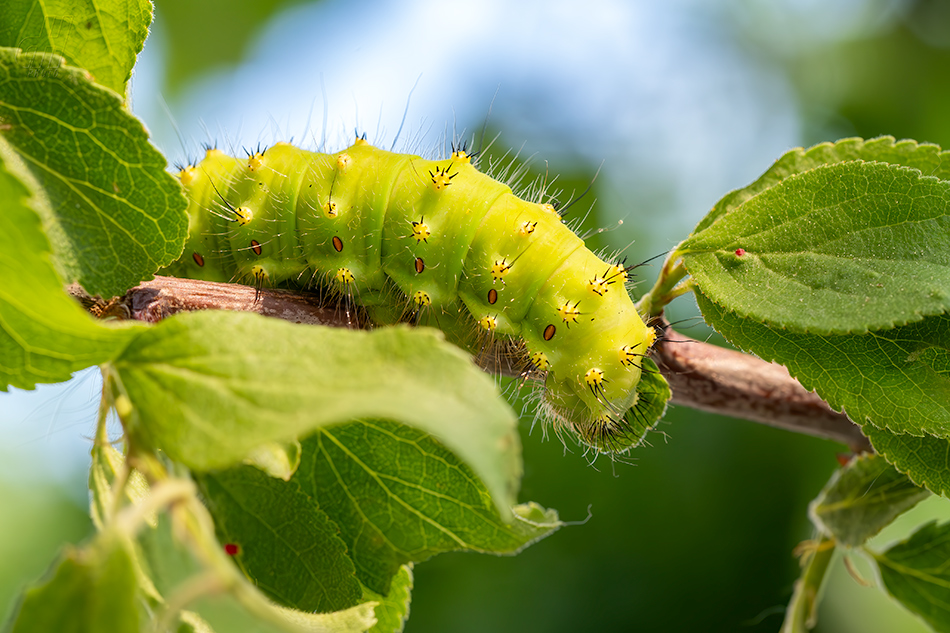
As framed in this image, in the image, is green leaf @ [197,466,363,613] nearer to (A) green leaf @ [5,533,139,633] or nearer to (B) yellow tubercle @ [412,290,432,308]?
(A) green leaf @ [5,533,139,633]

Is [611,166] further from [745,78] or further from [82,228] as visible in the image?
[82,228]

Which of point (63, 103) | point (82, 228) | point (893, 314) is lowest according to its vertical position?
point (82, 228)

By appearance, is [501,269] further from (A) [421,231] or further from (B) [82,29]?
(B) [82,29]

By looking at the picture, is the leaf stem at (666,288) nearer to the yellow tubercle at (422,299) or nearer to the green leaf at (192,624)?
the yellow tubercle at (422,299)

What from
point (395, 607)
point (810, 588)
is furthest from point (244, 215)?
point (810, 588)

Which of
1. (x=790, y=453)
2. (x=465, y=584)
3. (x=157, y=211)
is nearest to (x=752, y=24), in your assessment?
(x=790, y=453)

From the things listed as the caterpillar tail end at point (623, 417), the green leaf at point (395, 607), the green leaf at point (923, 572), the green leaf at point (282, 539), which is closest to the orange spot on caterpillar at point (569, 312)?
the caterpillar tail end at point (623, 417)
